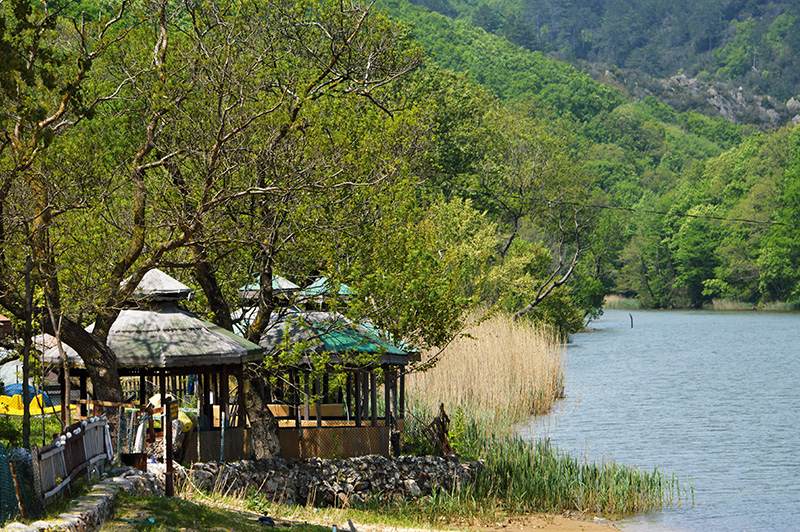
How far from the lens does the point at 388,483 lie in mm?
20109

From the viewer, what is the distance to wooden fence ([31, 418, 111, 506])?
10414 mm

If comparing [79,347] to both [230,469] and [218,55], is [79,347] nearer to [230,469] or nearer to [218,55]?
[230,469]

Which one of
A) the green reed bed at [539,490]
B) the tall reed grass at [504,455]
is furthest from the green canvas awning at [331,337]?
the green reed bed at [539,490]

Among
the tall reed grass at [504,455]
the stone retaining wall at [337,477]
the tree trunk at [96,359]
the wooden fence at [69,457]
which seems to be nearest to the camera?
the wooden fence at [69,457]

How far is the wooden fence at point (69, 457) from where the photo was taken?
10414 mm

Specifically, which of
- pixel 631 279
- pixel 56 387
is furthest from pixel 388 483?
pixel 631 279

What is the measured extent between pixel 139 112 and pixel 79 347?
6682 mm

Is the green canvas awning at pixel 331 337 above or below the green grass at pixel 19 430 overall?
above

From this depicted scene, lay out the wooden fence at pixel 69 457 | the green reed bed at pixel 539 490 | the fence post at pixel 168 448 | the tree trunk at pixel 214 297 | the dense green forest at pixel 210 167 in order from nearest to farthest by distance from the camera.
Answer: the wooden fence at pixel 69 457
the fence post at pixel 168 448
the dense green forest at pixel 210 167
the tree trunk at pixel 214 297
the green reed bed at pixel 539 490

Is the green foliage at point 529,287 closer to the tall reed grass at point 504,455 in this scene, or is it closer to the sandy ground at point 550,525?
the tall reed grass at point 504,455

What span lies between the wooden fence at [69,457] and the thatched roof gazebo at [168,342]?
304cm

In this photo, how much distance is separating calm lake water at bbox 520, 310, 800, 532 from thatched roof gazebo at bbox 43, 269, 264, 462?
8.79m

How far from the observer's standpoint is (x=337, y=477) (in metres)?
19.5

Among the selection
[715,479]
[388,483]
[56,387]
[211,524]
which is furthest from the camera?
[56,387]
